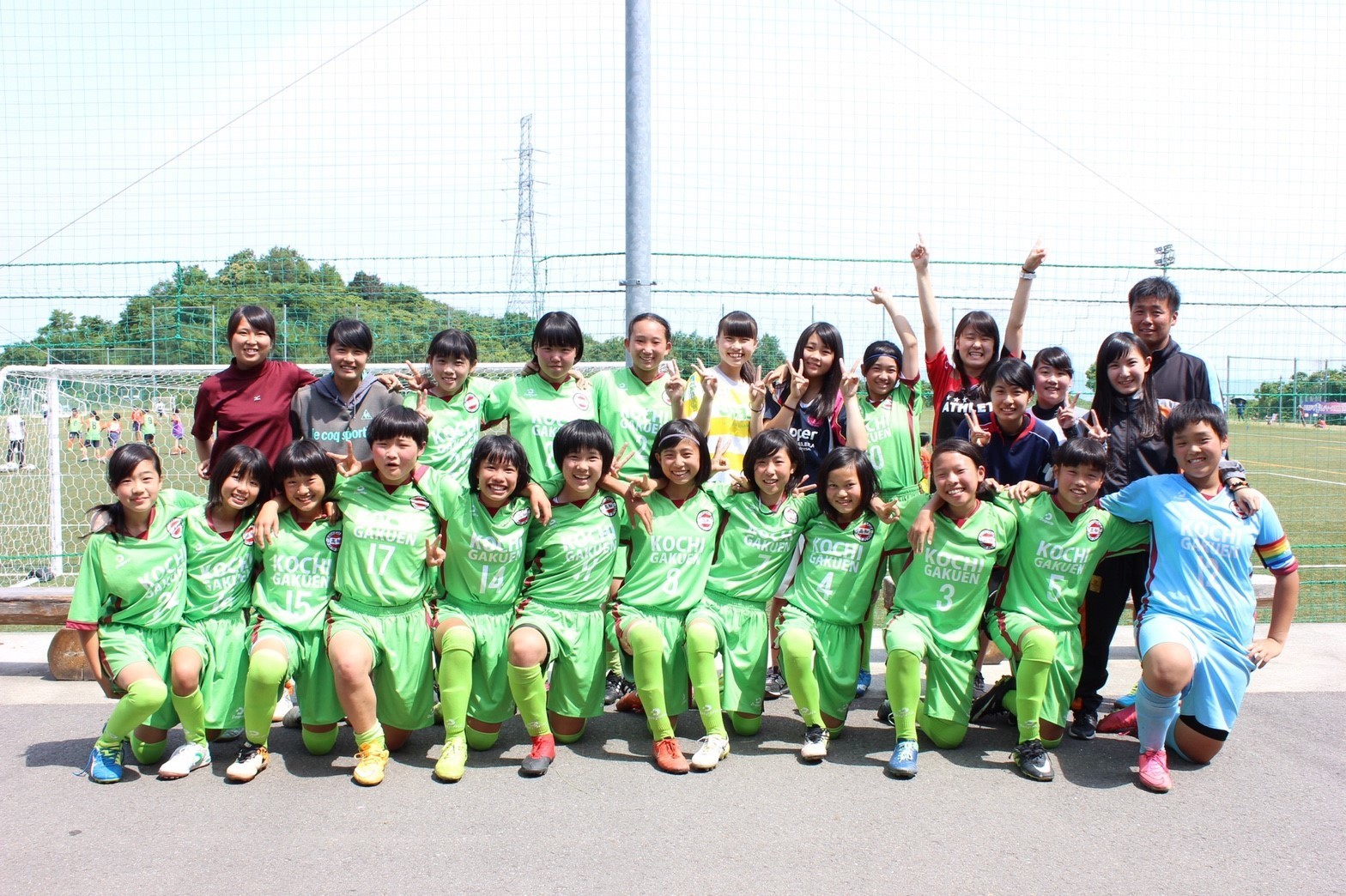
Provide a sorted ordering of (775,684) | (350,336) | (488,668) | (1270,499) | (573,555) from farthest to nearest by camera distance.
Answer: (1270,499) → (775,684) → (350,336) → (573,555) → (488,668)

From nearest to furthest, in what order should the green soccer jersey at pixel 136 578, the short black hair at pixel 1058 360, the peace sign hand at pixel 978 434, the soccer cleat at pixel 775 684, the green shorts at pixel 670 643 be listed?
the green soccer jersey at pixel 136 578 < the green shorts at pixel 670 643 < the peace sign hand at pixel 978 434 < the short black hair at pixel 1058 360 < the soccer cleat at pixel 775 684

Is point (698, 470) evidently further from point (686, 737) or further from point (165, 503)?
point (165, 503)

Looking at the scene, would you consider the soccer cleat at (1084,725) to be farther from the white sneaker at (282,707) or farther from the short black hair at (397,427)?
the white sneaker at (282,707)

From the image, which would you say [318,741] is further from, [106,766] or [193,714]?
[106,766]

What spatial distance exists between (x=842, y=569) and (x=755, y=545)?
1.22 feet

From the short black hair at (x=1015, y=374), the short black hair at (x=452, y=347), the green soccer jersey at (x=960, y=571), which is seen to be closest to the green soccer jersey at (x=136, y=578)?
the short black hair at (x=452, y=347)

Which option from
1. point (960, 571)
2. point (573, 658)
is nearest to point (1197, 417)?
point (960, 571)

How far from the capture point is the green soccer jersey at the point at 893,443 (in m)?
4.35


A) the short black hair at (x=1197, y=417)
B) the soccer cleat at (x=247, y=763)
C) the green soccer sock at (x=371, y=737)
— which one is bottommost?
the soccer cleat at (x=247, y=763)

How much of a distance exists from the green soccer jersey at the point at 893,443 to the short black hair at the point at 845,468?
0.39 meters

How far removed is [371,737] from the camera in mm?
3465

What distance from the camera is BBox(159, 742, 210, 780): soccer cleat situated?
3414mm

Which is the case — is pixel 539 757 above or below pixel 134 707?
below

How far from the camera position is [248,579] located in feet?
12.4
